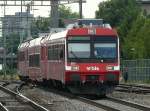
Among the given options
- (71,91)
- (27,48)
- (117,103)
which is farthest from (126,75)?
(117,103)

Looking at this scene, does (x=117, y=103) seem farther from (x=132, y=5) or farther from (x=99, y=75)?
(x=132, y=5)

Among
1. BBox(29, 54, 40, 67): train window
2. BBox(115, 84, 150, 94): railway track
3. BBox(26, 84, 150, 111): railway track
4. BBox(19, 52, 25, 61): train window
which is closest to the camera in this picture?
BBox(26, 84, 150, 111): railway track

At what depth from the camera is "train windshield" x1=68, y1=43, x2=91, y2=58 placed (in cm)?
2739

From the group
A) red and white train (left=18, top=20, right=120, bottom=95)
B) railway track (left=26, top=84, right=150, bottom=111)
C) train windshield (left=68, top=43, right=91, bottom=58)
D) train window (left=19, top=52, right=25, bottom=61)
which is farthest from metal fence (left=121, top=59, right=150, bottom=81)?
railway track (left=26, top=84, right=150, bottom=111)

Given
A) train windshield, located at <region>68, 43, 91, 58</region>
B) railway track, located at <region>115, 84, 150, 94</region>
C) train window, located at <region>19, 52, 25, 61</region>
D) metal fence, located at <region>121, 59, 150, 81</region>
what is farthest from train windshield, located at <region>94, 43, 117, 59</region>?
metal fence, located at <region>121, 59, 150, 81</region>

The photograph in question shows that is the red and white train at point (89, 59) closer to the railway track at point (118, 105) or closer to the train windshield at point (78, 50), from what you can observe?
the train windshield at point (78, 50)

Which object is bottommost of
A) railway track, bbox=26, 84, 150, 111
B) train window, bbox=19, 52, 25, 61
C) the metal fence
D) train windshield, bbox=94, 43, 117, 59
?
the metal fence

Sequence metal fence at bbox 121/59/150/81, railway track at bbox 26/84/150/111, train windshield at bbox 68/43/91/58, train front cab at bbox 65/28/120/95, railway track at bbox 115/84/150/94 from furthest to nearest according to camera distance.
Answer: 1. metal fence at bbox 121/59/150/81
2. railway track at bbox 115/84/150/94
3. train windshield at bbox 68/43/91/58
4. train front cab at bbox 65/28/120/95
5. railway track at bbox 26/84/150/111

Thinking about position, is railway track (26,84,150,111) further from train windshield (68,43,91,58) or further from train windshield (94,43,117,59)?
train windshield (94,43,117,59)

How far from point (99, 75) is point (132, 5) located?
256 feet

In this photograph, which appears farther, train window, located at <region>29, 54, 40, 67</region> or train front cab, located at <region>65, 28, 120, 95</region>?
train window, located at <region>29, 54, 40, 67</region>

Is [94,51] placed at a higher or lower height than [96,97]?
higher

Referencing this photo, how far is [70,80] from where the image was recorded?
89.7 ft

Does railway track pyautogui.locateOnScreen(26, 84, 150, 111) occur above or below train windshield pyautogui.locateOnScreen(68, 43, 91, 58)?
below
